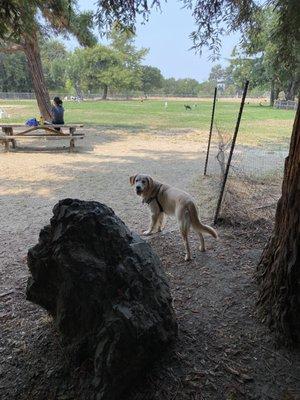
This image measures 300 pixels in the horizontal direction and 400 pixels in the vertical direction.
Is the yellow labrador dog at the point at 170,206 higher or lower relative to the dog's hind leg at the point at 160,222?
higher

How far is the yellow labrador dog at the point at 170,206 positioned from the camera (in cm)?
400

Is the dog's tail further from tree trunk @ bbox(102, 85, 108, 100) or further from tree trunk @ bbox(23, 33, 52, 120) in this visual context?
tree trunk @ bbox(102, 85, 108, 100)

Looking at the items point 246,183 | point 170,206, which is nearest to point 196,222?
point 170,206

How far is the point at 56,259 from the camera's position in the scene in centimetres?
230

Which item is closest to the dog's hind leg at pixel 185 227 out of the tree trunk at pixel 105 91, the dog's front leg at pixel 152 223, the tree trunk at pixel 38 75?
the dog's front leg at pixel 152 223

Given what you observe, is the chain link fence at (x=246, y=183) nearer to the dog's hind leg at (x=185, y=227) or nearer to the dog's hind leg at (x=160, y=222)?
the dog's hind leg at (x=160, y=222)

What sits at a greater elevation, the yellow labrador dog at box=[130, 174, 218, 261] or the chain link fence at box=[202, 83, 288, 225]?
the yellow labrador dog at box=[130, 174, 218, 261]

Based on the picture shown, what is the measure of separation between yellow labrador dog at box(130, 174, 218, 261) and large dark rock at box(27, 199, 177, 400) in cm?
155

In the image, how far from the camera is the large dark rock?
6.88 feet

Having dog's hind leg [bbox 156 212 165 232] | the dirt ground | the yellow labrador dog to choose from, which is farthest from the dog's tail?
dog's hind leg [bbox 156 212 165 232]

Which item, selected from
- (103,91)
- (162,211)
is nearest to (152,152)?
(162,211)

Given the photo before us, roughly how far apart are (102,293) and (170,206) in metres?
2.24

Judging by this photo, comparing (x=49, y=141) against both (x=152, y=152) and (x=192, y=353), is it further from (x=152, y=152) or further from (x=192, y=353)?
(x=192, y=353)

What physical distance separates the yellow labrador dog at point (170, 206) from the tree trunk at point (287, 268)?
1.18m
